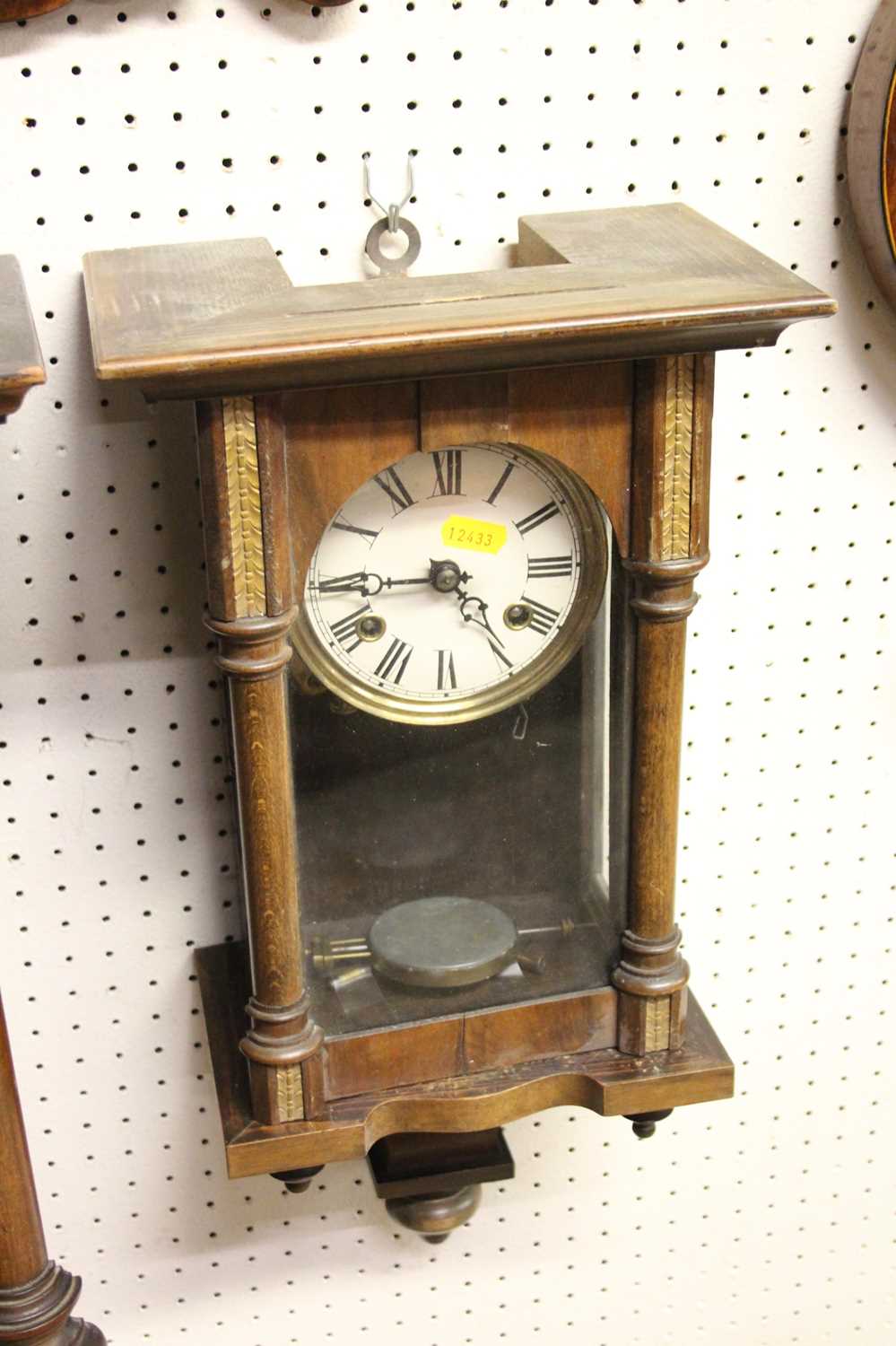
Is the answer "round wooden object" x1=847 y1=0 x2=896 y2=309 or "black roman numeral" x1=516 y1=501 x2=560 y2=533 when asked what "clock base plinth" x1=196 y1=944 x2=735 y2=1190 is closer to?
"black roman numeral" x1=516 y1=501 x2=560 y2=533

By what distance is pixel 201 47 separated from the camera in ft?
3.99

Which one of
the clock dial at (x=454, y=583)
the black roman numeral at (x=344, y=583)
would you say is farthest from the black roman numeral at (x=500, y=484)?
the black roman numeral at (x=344, y=583)

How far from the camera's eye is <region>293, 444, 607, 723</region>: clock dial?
45.2 inches

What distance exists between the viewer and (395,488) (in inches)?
45.0

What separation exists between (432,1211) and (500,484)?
76 cm

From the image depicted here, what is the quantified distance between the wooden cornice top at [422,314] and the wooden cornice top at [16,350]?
44mm

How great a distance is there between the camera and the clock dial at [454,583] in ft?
3.77

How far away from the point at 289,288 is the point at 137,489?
0.27 meters

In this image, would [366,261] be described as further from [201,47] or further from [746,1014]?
[746,1014]

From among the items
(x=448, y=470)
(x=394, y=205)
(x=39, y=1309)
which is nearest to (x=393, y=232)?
(x=394, y=205)

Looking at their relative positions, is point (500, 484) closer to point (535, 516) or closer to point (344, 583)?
point (535, 516)

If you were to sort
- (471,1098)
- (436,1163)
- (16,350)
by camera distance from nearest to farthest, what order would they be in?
(16,350), (471,1098), (436,1163)

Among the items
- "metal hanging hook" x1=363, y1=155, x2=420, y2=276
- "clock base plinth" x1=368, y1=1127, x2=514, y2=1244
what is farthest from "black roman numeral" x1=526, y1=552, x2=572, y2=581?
"clock base plinth" x1=368, y1=1127, x2=514, y2=1244

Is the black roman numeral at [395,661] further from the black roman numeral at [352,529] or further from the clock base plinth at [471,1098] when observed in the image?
the clock base plinth at [471,1098]
